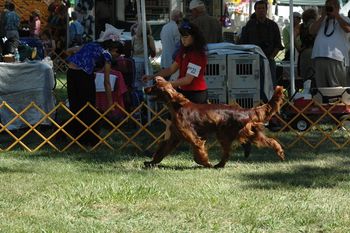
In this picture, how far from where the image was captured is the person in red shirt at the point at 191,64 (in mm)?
7758

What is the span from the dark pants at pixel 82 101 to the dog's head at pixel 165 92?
1658mm

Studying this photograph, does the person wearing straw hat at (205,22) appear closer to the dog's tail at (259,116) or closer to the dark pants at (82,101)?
the dark pants at (82,101)

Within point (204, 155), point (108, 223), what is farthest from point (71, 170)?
point (108, 223)

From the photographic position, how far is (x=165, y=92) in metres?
7.38

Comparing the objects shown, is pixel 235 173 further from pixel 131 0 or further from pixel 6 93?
pixel 131 0

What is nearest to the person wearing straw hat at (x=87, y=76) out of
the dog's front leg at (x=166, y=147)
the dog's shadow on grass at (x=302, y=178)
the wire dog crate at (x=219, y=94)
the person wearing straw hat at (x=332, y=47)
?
the dog's front leg at (x=166, y=147)

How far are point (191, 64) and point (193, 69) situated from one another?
0.06 metres

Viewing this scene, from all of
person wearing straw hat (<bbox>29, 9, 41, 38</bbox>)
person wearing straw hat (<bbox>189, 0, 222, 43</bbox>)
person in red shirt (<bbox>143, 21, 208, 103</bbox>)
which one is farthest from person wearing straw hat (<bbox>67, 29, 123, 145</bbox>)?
person wearing straw hat (<bbox>29, 9, 41, 38</bbox>)

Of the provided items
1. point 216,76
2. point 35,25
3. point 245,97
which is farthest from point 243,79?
point 35,25

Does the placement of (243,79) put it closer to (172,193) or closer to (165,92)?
(165,92)

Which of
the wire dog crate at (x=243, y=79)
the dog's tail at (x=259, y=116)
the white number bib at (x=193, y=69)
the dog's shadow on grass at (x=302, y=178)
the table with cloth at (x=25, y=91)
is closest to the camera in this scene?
the dog's shadow on grass at (x=302, y=178)

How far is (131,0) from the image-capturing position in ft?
71.1

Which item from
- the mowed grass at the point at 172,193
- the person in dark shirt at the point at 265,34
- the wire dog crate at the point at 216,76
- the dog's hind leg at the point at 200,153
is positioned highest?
the person in dark shirt at the point at 265,34

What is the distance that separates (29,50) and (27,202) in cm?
898
